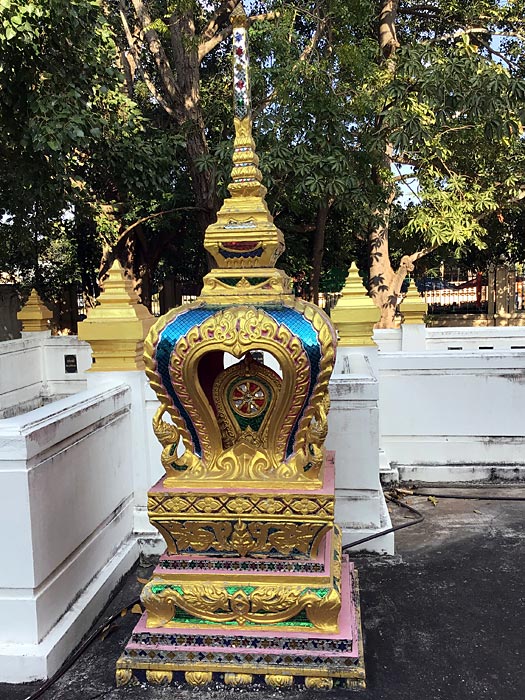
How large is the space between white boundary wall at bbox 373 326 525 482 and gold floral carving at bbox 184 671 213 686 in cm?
325

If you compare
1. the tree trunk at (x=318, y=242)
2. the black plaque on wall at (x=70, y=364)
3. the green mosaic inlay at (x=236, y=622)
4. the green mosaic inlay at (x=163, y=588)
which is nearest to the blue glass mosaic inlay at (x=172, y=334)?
the green mosaic inlay at (x=163, y=588)

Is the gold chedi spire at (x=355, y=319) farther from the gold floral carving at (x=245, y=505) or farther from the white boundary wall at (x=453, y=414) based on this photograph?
the gold floral carving at (x=245, y=505)

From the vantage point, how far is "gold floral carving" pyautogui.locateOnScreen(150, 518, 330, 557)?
2.93 m

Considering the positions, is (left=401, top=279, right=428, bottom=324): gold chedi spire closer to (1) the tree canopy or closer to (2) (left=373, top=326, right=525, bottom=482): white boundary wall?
(1) the tree canopy

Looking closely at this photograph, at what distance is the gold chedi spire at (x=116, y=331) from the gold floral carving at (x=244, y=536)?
1.66m

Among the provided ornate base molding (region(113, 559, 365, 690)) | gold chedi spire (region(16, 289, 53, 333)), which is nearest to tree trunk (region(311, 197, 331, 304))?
gold chedi spire (region(16, 289, 53, 333))

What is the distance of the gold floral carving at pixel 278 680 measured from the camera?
2824 millimetres

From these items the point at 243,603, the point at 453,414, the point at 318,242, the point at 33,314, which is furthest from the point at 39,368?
the point at 243,603

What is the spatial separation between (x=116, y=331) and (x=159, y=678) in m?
2.30

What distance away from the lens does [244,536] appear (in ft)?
9.74

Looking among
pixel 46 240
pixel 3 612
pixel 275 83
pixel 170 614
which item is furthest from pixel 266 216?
pixel 46 240

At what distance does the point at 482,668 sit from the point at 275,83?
8.51 meters

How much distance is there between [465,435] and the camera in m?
5.67

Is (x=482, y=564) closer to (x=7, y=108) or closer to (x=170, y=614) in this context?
(x=170, y=614)
